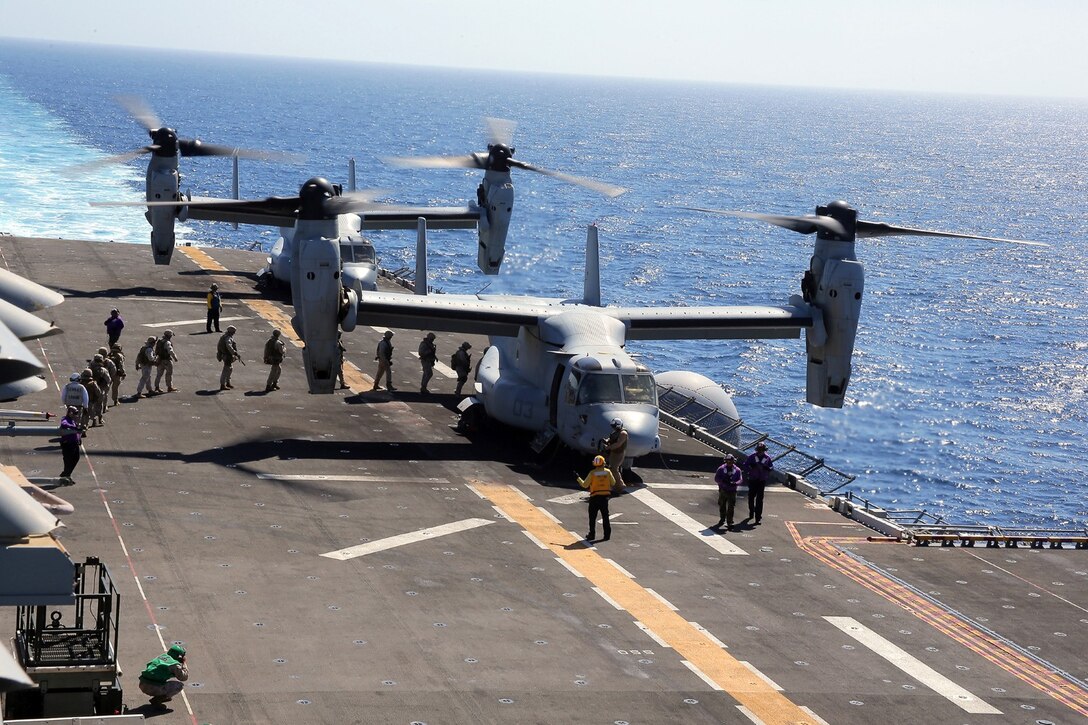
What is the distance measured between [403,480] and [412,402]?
7.71 metres

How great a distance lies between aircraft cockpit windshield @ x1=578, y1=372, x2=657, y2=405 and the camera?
2898cm

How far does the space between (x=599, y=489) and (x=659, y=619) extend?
369 cm

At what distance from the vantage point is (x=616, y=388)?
95.5 ft

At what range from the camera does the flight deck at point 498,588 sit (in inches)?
713

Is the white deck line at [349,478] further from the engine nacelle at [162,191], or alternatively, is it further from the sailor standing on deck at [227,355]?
the engine nacelle at [162,191]

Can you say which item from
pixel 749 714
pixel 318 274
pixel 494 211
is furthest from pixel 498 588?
pixel 494 211

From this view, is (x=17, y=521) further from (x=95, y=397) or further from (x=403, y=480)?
(x=95, y=397)

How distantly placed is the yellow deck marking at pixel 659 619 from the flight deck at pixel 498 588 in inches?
2.3

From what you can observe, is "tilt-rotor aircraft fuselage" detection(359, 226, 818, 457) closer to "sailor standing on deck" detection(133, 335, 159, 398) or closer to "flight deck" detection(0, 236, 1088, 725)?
"flight deck" detection(0, 236, 1088, 725)

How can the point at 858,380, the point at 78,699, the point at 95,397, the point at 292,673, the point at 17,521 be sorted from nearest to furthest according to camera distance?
1. the point at 17,521
2. the point at 78,699
3. the point at 292,673
4. the point at 95,397
5. the point at 858,380

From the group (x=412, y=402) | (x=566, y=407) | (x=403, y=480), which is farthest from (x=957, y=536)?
(x=412, y=402)

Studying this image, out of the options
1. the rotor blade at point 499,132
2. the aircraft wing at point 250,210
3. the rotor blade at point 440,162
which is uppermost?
the rotor blade at point 499,132

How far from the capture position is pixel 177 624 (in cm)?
1911

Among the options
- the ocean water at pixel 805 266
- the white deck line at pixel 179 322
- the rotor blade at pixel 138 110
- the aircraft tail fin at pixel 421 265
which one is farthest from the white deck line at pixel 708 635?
the rotor blade at pixel 138 110
